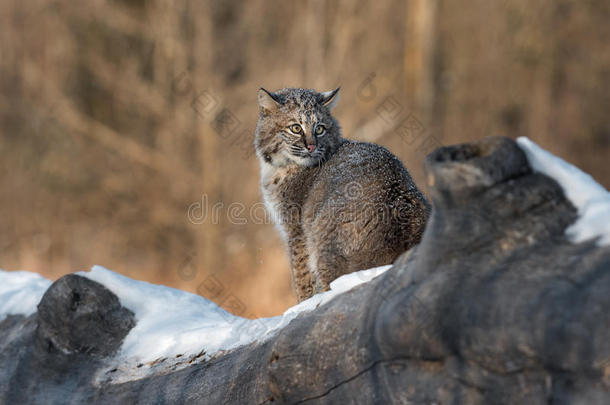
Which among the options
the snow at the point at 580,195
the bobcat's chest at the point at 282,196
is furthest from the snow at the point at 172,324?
the snow at the point at 580,195

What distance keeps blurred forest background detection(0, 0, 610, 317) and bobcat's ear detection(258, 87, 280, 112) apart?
206 inches

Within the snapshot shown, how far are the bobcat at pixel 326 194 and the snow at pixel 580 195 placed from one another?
160cm

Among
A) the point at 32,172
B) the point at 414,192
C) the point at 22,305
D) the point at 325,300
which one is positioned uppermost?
the point at 32,172

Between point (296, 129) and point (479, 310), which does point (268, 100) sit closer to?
point (296, 129)

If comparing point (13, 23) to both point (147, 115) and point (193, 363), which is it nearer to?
point (147, 115)

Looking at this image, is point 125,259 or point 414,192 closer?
point 414,192

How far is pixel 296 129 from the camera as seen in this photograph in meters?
4.89

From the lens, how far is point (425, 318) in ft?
7.85

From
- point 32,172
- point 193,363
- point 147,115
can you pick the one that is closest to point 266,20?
point 147,115

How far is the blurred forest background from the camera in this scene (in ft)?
39.4

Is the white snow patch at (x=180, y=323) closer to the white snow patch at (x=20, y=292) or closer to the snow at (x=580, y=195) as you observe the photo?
the white snow patch at (x=20, y=292)

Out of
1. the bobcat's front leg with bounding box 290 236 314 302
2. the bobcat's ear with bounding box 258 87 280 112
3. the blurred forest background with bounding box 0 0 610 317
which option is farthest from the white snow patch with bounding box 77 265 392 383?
the blurred forest background with bounding box 0 0 610 317

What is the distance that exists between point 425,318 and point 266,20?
11.4m

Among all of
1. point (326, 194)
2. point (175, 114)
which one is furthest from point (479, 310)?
point (175, 114)
